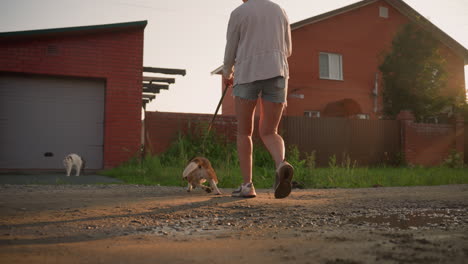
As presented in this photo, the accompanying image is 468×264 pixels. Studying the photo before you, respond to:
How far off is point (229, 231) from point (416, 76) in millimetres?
15123

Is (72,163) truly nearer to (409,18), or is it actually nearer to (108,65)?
(108,65)

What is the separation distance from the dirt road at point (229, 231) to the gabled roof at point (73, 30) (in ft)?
25.0

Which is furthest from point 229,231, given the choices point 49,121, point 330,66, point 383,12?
point 383,12

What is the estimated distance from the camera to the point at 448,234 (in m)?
2.17

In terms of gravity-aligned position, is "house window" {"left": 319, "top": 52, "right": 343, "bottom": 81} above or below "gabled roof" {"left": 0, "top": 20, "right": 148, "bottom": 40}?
above

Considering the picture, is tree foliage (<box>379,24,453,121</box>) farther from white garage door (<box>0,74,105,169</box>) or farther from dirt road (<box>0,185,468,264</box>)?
dirt road (<box>0,185,468,264</box>)

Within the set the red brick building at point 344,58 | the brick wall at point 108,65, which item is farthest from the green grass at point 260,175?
the red brick building at point 344,58

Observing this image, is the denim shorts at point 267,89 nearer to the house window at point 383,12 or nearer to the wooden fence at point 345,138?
the wooden fence at point 345,138

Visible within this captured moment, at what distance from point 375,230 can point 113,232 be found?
58.7 inches

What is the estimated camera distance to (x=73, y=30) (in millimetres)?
10336

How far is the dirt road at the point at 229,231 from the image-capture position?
1730mm

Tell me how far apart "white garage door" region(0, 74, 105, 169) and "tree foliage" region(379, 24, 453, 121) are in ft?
36.0

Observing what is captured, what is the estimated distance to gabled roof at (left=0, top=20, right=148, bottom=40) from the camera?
9.90 m

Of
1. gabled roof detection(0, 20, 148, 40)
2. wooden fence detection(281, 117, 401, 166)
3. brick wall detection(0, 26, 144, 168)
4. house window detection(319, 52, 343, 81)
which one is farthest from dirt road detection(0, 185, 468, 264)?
house window detection(319, 52, 343, 81)
